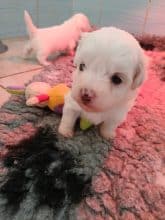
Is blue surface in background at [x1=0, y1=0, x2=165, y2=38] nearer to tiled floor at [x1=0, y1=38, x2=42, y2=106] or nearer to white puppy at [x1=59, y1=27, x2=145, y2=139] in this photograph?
tiled floor at [x1=0, y1=38, x2=42, y2=106]

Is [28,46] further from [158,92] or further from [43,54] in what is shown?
[158,92]

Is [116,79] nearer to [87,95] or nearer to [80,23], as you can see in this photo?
[87,95]

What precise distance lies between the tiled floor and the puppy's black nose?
0.67 meters

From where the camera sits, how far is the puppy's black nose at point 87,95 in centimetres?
117

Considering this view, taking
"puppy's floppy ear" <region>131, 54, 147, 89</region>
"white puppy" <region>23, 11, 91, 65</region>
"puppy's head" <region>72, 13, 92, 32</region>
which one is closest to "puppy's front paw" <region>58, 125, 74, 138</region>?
"puppy's floppy ear" <region>131, 54, 147, 89</region>

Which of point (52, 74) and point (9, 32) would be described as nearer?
point (52, 74)

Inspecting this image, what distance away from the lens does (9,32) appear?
2.78 m

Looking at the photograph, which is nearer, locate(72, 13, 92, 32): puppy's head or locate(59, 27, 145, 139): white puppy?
locate(59, 27, 145, 139): white puppy

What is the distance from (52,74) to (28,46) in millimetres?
362

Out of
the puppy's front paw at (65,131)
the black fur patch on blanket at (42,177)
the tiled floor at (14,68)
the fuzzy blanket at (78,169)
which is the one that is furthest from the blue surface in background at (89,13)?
the black fur patch on blanket at (42,177)

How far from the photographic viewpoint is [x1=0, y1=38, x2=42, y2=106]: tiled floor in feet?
6.56

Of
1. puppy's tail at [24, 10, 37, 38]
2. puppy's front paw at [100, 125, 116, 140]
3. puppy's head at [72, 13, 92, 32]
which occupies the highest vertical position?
puppy's tail at [24, 10, 37, 38]

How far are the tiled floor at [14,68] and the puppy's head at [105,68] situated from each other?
2.15 ft

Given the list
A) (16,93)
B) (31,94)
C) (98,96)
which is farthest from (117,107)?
(16,93)
